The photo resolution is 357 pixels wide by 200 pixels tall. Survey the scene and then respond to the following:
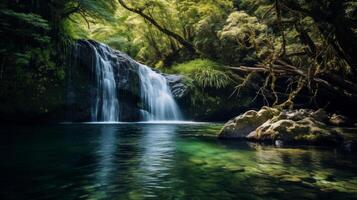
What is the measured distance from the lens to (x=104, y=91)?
54.1 feet

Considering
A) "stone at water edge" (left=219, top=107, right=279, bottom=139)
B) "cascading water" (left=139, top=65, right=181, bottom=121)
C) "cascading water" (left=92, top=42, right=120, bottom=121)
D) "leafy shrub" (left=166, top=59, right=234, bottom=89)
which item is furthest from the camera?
"leafy shrub" (left=166, top=59, right=234, bottom=89)

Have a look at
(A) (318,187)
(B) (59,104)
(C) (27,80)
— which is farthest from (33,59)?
(A) (318,187)

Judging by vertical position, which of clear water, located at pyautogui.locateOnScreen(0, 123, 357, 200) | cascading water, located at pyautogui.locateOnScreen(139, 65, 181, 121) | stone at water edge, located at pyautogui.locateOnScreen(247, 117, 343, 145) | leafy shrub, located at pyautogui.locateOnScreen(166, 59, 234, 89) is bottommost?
Result: clear water, located at pyautogui.locateOnScreen(0, 123, 357, 200)

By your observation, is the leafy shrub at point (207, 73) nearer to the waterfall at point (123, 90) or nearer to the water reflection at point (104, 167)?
the waterfall at point (123, 90)

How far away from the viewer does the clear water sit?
4.29m

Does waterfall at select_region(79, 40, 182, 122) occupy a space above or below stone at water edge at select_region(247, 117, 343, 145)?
above

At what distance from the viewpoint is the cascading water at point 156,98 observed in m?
17.8

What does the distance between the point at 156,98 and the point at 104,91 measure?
110 inches

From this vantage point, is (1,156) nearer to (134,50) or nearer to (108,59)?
(108,59)

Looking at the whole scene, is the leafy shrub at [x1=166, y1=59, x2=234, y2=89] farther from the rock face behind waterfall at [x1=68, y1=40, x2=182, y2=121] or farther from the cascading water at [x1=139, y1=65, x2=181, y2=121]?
the rock face behind waterfall at [x1=68, y1=40, x2=182, y2=121]

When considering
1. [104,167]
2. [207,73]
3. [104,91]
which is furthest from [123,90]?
[104,167]

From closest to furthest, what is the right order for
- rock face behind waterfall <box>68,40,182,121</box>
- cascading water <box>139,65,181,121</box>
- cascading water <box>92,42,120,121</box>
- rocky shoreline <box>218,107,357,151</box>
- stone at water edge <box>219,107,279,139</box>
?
rocky shoreline <box>218,107,357,151</box> → stone at water edge <box>219,107,279,139</box> → rock face behind waterfall <box>68,40,182,121</box> → cascading water <box>92,42,120,121</box> → cascading water <box>139,65,181,121</box>

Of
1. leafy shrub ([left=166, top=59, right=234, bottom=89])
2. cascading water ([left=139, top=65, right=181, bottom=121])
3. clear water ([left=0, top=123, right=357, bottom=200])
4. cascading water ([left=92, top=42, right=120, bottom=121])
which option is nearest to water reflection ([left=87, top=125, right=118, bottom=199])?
clear water ([left=0, top=123, right=357, bottom=200])

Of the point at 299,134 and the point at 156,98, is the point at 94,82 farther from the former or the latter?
the point at 299,134
